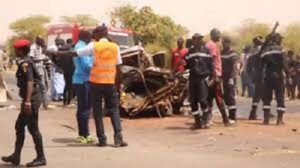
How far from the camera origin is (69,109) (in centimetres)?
1759

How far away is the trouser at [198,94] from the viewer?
43.3 ft

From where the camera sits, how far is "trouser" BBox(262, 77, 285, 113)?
14.0 metres

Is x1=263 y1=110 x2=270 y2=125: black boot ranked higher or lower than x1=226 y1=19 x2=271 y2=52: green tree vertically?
higher

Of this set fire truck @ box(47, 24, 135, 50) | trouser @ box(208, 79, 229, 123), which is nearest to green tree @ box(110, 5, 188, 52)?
fire truck @ box(47, 24, 135, 50)

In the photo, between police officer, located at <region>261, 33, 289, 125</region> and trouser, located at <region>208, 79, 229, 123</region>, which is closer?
trouser, located at <region>208, 79, 229, 123</region>

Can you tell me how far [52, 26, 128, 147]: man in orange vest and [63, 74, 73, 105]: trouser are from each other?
6.46m

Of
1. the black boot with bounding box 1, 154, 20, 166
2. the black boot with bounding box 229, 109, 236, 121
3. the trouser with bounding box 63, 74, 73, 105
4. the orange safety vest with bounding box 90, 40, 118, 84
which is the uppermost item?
the orange safety vest with bounding box 90, 40, 118, 84

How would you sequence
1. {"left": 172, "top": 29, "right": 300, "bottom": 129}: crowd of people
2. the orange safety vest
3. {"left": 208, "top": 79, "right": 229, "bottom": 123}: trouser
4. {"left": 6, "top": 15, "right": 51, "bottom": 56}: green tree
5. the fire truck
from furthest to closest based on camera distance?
{"left": 6, "top": 15, "right": 51, "bottom": 56}: green tree
the fire truck
{"left": 208, "top": 79, "right": 229, "bottom": 123}: trouser
{"left": 172, "top": 29, "right": 300, "bottom": 129}: crowd of people
the orange safety vest

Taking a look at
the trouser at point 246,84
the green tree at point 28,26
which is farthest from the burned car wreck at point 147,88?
the green tree at point 28,26

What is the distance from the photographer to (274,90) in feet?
47.2

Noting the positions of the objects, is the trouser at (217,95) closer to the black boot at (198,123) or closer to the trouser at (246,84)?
the black boot at (198,123)

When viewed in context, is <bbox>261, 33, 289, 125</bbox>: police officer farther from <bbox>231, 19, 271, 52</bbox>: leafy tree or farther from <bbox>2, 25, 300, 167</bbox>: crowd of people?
<bbox>231, 19, 271, 52</bbox>: leafy tree

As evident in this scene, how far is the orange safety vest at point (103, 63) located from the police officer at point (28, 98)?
1698 millimetres

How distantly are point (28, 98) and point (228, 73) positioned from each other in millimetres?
5794
